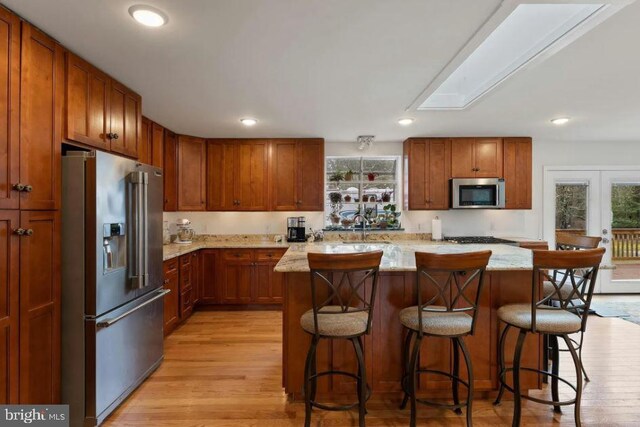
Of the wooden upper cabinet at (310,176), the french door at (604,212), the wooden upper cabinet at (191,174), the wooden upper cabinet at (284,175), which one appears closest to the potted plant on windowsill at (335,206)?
the wooden upper cabinet at (310,176)

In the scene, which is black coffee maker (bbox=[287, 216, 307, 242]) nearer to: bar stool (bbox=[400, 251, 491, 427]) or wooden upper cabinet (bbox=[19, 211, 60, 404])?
bar stool (bbox=[400, 251, 491, 427])

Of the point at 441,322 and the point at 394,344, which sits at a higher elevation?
the point at 441,322

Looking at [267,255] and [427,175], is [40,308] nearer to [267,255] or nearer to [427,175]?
[267,255]

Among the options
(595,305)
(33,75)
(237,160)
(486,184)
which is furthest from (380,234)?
(33,75)

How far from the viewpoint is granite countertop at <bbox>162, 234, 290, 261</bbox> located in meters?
3.81

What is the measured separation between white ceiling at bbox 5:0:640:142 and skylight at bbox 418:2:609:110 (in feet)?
0.42

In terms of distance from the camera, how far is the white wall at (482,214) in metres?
4.75

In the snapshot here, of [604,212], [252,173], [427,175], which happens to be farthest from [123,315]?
[604,212]

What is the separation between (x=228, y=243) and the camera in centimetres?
441

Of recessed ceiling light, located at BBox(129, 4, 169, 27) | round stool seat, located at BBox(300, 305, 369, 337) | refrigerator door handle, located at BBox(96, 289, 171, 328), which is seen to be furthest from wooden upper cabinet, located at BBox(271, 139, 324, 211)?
recessed ceiling light, located at BBox(129, 4, 169, 27)

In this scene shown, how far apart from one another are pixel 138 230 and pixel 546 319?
277cm

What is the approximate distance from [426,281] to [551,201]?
155 inches

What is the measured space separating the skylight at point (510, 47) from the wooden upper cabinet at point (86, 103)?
253 centimetres

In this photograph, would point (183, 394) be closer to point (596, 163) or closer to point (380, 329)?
point (380, 329)
